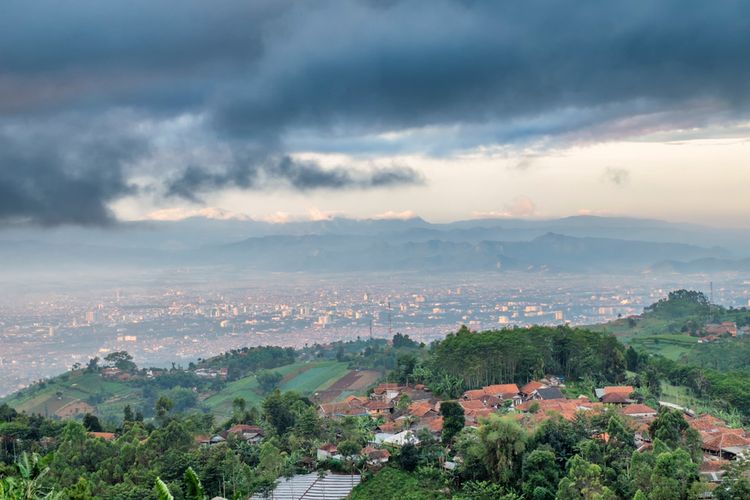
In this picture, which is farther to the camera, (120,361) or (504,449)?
(120,361)

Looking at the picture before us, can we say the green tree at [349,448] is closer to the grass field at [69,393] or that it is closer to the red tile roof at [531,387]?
the red tile roof at [531,387]

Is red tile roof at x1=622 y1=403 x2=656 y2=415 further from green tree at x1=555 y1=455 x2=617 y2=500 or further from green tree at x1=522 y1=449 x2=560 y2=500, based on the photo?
green tree at x1=555 y1=455 x2=617 y2=500

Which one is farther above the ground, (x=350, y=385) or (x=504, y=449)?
(x=504, y=449)

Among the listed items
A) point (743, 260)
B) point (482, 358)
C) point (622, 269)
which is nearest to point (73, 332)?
point (482, 358)

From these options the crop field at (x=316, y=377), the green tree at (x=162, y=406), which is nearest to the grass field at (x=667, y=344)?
the crop field at (x=316, y=377)

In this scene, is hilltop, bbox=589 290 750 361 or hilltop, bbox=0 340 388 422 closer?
hilltop, bbox=589 290 750 361

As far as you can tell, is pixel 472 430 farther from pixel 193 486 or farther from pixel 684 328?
pixel 684 328

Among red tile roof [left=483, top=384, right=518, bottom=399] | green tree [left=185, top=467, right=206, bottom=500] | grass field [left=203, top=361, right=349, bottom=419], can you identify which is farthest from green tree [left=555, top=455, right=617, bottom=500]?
grass field [left=203, top=361, right=349, bottom=419]

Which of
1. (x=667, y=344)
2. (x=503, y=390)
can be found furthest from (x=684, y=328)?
(x=503, y=390)

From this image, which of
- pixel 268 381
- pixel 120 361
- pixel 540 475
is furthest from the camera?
pixel 120 361
